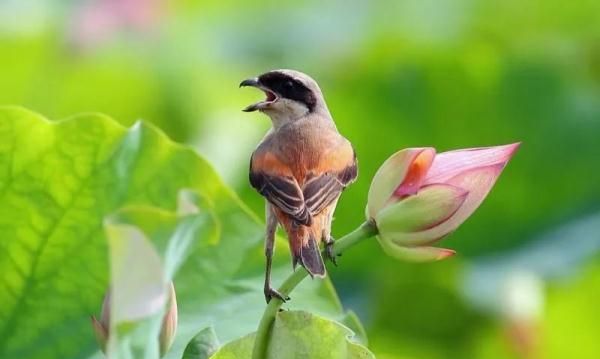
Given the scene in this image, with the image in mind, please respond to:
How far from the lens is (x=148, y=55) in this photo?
5.11 metres

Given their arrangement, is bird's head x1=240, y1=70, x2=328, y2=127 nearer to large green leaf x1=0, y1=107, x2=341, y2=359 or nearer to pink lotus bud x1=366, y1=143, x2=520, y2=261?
pink lotus bud x1=366, y1=143, x2=520, y2=261

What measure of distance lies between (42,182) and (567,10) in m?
3.38

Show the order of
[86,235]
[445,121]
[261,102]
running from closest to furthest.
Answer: [261,102] < [86,235] < [445,121]

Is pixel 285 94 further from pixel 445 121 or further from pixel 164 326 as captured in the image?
pixel 445 121

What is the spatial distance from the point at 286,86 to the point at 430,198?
0.19 meters

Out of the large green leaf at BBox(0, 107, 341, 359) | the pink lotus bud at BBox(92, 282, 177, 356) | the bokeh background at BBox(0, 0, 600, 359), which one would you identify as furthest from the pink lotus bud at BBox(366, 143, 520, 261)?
the bokeh background at BBox(0, 0, 600, 359)

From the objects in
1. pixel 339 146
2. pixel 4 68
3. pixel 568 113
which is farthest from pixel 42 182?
pixel 4 68

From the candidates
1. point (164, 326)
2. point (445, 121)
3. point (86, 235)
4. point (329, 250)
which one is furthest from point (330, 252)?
point (445, 121)

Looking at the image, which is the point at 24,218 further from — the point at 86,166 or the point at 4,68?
the point at 4,68

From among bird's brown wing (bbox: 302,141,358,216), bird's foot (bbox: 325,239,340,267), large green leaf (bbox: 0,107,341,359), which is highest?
bird's brown wing (bbox: 302,141,358,216)

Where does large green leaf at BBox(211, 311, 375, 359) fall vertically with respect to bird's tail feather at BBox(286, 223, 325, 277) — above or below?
below

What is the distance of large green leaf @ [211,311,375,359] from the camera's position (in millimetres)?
1182

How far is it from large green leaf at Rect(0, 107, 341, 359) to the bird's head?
A: 32 centimetres

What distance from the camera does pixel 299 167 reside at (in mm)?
1243
